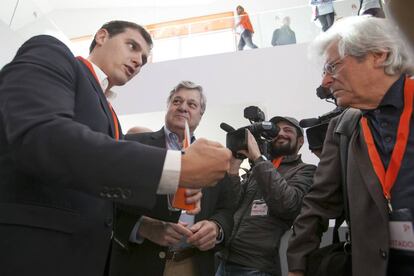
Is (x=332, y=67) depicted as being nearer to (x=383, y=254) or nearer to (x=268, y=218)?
(x=383, y=254)

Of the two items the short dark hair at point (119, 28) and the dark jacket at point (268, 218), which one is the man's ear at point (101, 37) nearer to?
the short dark hair at point (119, 28)

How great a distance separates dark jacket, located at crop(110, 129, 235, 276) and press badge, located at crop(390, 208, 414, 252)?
0.73 metres

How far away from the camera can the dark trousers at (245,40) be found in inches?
244

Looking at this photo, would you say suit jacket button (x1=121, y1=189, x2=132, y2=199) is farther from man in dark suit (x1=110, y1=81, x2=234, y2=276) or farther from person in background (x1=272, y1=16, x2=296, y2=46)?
person in background (x1=272, y1=16, x2=296, y2=46)

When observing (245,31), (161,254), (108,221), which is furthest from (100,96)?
(245,31)

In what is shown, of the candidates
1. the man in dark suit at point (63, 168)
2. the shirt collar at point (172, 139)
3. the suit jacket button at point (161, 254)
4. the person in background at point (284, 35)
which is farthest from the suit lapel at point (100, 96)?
the person in background at point (284, 35)

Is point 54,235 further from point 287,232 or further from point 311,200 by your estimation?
point 287,232

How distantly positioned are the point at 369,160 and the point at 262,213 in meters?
0.81

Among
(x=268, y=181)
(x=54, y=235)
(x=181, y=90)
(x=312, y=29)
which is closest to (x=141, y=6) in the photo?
(x=312, y=29)

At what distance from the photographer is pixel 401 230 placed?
1.05m

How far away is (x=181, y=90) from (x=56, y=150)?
1.72 meters

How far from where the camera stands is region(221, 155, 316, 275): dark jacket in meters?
1.72

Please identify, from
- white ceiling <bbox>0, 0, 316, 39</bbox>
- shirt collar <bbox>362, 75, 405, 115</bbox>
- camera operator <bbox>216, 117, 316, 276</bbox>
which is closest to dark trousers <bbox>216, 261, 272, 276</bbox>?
camera operator <bbox>216, 117, 316, 276</bbox>

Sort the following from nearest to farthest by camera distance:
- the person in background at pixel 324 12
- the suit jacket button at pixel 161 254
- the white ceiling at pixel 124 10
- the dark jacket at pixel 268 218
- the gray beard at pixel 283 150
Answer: the suit jacket button at pixel 161 254 → the dark jacket at pixel 268 218 → the gray beard at pixel 283 150 → the person in background at pixel 324 12 → the white ceiling at pixel 124 10
